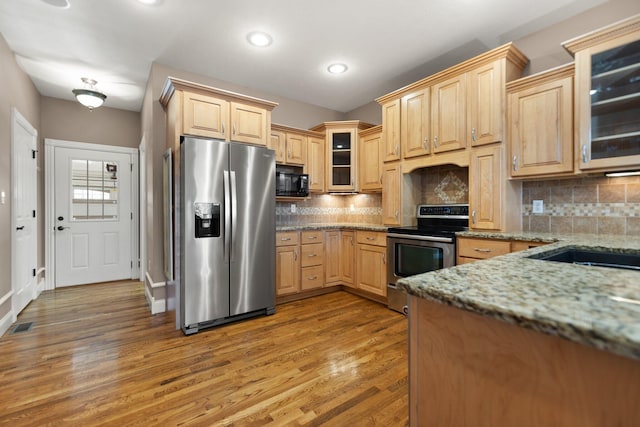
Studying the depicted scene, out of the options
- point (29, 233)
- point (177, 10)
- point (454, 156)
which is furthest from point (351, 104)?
point (29, 233)

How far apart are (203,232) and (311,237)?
1405 millimetres

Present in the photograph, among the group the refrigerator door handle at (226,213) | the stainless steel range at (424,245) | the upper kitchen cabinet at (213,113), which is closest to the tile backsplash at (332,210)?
the stainless steel range at (424,245)

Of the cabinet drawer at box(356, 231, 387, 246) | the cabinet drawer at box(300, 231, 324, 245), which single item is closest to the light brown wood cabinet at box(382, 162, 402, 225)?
the cabinet drawer at box(356, 231, 387, 246)

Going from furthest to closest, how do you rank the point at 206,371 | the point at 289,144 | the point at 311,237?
the point at 289,144
the point at 311,237
the point at 206,371

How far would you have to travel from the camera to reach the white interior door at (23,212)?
3.10 meters

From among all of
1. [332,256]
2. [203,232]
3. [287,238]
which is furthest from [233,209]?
[332,256]

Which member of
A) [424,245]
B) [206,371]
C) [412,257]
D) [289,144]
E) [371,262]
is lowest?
[206,371]

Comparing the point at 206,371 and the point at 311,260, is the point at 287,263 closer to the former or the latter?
the point at 311,260

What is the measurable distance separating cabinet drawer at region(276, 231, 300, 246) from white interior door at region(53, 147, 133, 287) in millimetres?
2839

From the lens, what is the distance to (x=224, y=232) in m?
2.91

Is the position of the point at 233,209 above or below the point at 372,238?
above

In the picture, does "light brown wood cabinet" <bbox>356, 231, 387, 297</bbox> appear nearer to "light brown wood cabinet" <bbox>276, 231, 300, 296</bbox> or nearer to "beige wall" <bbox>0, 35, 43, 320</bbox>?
"light brown wood cabinet" <bbox>276, 231, 300, 296</bbox>

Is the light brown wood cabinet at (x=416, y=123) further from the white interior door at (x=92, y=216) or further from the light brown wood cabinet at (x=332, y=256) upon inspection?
the white interior door at (x=92, y=216)

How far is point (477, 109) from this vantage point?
9.34 feet
